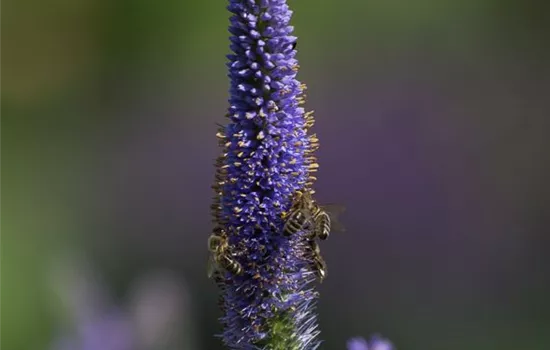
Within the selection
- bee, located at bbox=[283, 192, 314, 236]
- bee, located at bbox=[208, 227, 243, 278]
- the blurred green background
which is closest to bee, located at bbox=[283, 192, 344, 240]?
bee, located at bbox=[283, 192, 314, 236]

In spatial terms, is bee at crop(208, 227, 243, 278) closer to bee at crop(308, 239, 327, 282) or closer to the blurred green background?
bee at crop(308, 239, 327, 282)

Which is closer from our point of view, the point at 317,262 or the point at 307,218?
the point at 307,218
